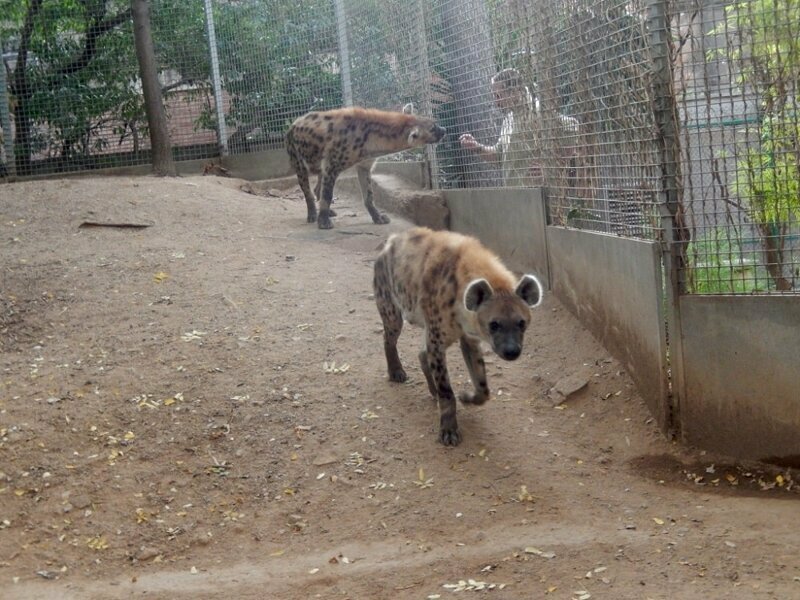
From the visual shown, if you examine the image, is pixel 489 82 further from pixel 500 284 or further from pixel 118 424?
pixel 118 424

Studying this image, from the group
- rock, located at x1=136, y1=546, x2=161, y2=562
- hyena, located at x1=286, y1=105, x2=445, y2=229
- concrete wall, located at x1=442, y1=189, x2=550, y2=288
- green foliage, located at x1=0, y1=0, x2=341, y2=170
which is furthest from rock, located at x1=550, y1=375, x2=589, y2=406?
green foliage, located at x1=0, y1=0, x2=341, y2=170

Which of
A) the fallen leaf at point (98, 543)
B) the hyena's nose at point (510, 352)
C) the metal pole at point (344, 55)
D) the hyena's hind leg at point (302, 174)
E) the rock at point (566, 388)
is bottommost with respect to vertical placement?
the fallen leaf at point (98, 543)

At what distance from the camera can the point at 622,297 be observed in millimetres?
5422

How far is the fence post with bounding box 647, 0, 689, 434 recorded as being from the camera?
469cm

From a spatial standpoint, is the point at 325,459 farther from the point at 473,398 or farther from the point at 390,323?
the point at 390,323

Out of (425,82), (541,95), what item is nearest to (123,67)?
(425,82)

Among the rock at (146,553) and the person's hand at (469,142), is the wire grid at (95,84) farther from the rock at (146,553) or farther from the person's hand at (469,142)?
the rock at (146,553)

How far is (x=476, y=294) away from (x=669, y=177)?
1.12 meters

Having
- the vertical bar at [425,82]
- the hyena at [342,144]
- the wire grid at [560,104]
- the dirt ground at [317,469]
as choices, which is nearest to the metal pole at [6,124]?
the hyena at [342,144]

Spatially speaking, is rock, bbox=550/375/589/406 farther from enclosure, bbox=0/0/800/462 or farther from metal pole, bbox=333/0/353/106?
metal pole, bbox=333/0/353/106

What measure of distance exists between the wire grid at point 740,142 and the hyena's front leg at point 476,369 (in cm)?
118

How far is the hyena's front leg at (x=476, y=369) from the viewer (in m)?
5.24

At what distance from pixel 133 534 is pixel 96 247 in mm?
3910

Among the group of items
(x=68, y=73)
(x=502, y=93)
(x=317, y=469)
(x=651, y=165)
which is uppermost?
(x=68, y=73)
